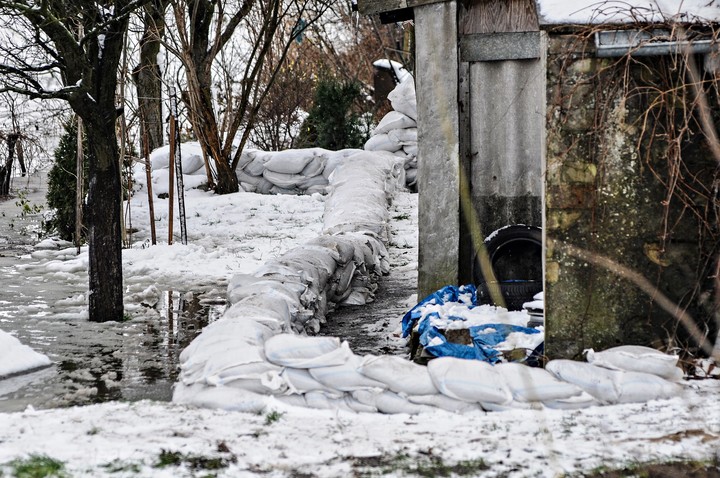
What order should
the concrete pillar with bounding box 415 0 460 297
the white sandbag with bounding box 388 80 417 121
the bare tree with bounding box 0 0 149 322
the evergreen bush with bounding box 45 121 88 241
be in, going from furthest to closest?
the white sandbag with bounding box 388 80 417 121 < the evergreen bush with bounding box 45 121 88 241 < the bare tree with bounding box 0 0 149 322 < the concrete pillar with bounding box 415 0 460 297

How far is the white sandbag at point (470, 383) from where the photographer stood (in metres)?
4.37

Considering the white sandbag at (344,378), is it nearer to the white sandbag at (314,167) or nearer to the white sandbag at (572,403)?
the white sandbag at (572,403)

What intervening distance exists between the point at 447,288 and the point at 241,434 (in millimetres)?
3205

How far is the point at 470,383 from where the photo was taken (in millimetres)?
4391

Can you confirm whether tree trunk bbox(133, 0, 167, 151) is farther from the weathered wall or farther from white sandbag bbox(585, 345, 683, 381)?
white sandbag bbox(585, 345, 683, 381)

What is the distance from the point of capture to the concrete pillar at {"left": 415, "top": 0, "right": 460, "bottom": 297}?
7039 millimetres

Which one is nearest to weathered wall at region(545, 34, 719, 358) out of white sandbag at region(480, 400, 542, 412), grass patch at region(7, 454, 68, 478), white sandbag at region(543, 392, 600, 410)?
white sandbag at region(543, 392, 600, 410)

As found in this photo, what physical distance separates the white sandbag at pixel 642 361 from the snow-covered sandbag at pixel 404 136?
11796 mm

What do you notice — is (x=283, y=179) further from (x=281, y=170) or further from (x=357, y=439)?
(x=357, y=439)

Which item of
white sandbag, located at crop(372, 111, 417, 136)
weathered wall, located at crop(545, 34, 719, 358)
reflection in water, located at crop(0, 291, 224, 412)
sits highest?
white sandbag, located at crop(372, 111, 417, 136)

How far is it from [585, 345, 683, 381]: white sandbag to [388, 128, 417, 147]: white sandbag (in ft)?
38.7

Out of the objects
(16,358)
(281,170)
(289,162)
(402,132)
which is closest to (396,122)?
(402,132)

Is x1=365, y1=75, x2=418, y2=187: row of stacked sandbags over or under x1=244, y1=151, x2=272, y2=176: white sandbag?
over

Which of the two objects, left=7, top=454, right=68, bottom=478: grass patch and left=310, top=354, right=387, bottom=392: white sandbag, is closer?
left=7, top=454, right=68, bottom=478: grass patch
